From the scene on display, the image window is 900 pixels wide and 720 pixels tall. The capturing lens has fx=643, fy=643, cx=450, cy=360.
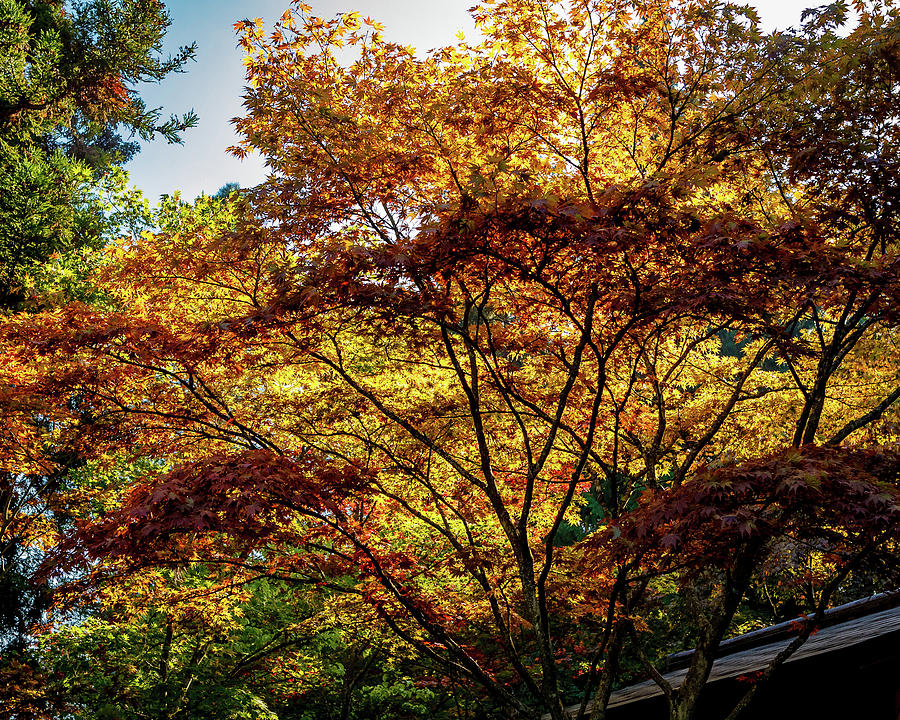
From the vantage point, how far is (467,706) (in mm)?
15023

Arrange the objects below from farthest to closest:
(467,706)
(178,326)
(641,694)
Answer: (467,706), (641,694), (178,326)

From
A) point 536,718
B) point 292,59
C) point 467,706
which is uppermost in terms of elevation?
point 292,59

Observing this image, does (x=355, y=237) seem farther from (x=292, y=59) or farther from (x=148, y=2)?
(x=148, y=2)

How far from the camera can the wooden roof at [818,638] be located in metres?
5.25

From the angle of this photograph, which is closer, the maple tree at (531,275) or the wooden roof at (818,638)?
the maple tree at (531,275)

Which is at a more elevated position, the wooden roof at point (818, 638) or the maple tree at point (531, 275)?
the maple tree at point (531, 275)

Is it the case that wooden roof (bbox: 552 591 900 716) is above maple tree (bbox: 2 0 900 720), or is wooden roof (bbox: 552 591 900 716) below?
below

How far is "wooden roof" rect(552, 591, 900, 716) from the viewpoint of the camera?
5.25 m

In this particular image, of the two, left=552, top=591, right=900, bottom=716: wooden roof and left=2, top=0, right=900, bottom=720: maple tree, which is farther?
left=552, top=591, right=900, bottom=716: wooden roof

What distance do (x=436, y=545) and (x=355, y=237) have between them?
19.1 feet

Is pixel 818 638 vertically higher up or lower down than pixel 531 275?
lower down

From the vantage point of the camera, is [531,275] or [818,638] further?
[818,638]

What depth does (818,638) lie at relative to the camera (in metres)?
6.43

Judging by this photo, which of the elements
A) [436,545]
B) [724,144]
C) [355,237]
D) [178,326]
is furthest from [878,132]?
[436,545]
